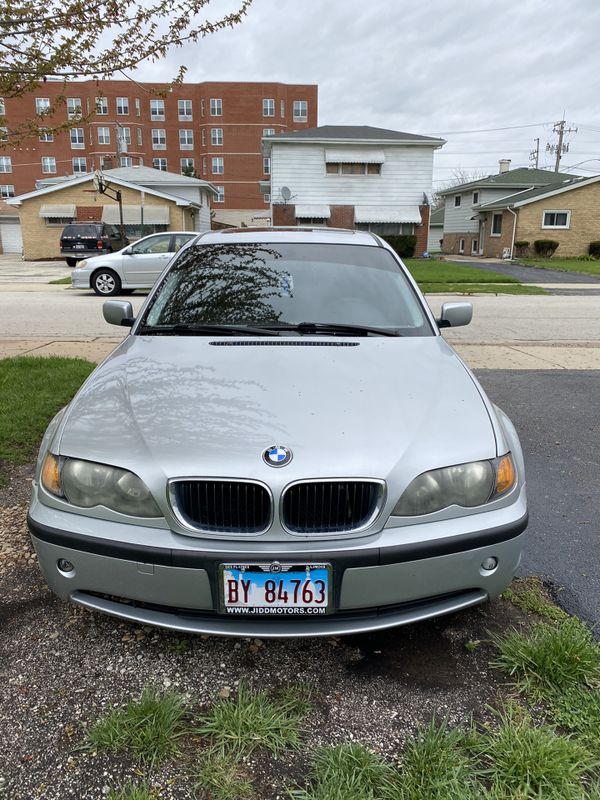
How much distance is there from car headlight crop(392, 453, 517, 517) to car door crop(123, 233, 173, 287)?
1327 cm

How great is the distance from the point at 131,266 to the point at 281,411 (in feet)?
43.8

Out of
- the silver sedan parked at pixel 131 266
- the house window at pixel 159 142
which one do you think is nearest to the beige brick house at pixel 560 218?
the silver sedan parked at pixel 131 266

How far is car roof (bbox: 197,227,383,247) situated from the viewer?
382cm

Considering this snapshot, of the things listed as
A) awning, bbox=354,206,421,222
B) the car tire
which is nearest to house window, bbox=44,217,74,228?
awning, bbox=354,206,421,222

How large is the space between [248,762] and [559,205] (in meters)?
37.0

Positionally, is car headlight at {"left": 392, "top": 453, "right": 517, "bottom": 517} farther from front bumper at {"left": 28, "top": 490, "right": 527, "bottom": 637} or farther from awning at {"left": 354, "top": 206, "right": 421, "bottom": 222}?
awning at {"left": 354, "top": 206, "right": 421, "bottom": 222}

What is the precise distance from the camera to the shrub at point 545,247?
33.0 m

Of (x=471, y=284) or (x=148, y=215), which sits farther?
(x=148, y=215)

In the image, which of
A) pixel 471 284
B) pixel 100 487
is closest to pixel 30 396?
pixel 100 487

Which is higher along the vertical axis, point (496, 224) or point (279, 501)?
point (496, 224)

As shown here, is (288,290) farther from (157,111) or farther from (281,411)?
(157,111)

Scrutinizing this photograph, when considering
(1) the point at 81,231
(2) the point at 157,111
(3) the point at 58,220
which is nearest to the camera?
(1) the point at 81,231

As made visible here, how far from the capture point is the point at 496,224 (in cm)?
3616

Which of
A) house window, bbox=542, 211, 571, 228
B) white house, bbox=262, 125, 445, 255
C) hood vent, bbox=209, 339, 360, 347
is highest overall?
white house, bbox=262, 125, 445, 255
